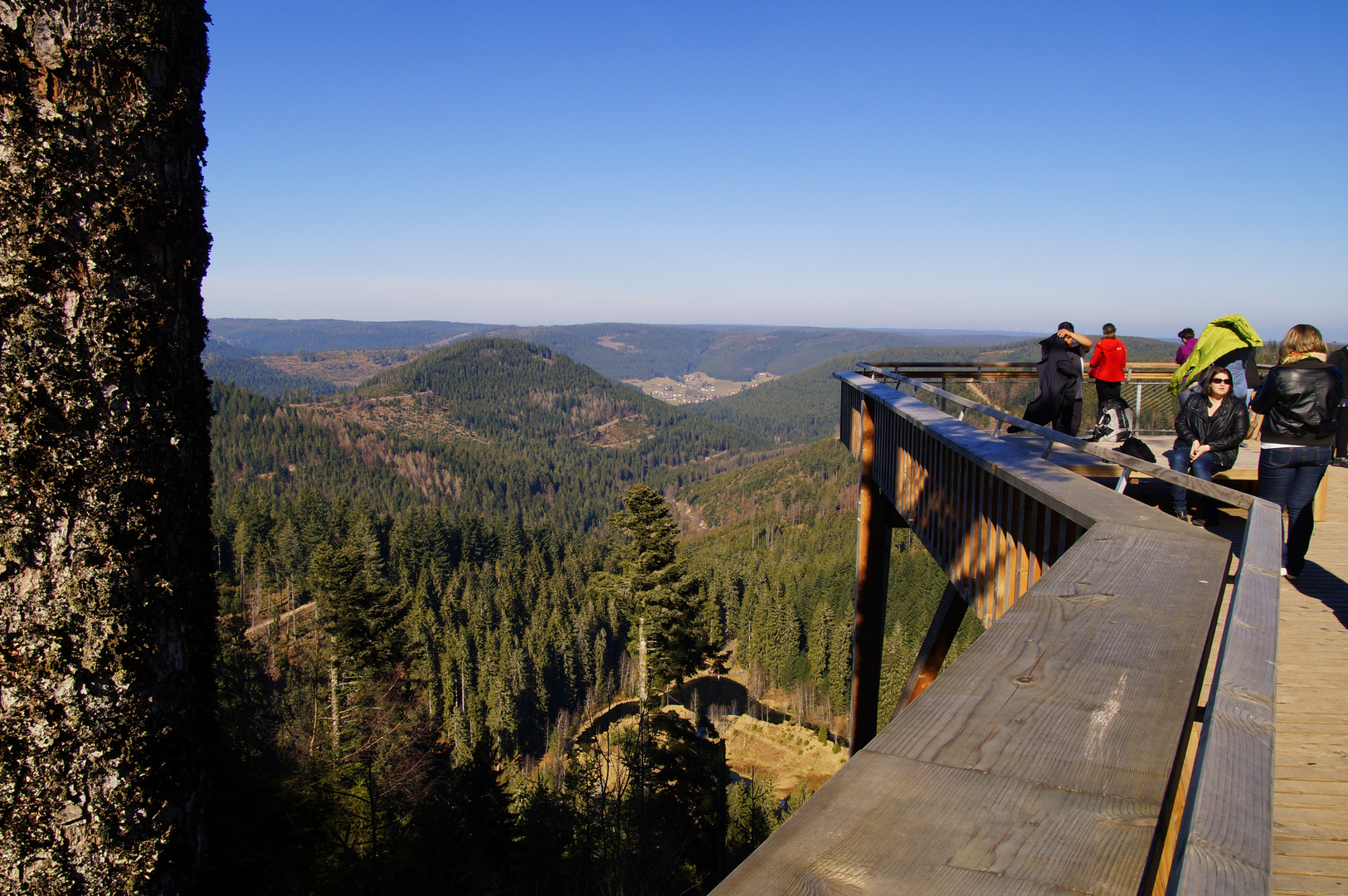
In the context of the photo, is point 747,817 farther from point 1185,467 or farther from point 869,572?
point 1185,467

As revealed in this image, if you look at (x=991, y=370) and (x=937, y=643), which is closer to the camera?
(x=937, y=643)

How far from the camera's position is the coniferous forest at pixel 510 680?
12.5 metres

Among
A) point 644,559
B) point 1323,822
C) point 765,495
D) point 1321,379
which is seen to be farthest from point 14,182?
point 765,495

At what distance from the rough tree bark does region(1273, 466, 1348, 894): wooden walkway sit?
308cm

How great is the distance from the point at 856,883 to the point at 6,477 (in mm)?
2691

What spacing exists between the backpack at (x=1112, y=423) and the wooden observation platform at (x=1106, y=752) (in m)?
5.72

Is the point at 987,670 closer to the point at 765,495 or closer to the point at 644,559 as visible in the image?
the point at 644,559

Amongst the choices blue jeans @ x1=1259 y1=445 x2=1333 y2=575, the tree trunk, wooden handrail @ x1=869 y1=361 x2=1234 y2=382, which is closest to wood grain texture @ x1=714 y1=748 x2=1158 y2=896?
blue jeans @ x1=1259 y1=445 x2=1333 y2=575

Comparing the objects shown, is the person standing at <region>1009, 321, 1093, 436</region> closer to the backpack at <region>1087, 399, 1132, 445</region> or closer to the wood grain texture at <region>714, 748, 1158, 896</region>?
the backpack at <region>1087, 399, 1132, 445</region>

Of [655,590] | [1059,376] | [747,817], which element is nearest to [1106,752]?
[1059,376]

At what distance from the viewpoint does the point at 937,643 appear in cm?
595

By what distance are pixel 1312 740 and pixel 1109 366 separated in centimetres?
717

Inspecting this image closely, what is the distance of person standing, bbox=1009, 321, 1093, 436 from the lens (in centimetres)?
796

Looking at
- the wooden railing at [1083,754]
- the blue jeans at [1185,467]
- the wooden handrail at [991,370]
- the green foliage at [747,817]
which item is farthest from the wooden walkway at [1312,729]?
the green foliage at [747,817]
